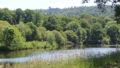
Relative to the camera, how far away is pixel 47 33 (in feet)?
301

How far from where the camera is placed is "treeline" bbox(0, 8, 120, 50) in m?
71.2

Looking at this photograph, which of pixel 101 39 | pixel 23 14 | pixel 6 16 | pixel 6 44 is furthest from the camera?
pixel 23 14

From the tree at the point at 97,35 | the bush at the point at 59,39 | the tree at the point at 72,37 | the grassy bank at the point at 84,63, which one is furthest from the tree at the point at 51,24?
the grassy bank at the point at 84,63

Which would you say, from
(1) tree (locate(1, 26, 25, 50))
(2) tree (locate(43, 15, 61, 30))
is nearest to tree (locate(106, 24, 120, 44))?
(2) tree (locate(43, 15, 61, 30))

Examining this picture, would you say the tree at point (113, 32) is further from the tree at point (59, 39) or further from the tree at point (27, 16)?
the tree at point (27, 16)

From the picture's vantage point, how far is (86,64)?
11617mm

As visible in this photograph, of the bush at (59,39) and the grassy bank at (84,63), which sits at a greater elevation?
the grassy bank at (84,63)

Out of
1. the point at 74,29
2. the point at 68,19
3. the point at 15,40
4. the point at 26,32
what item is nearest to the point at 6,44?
the point at 15,40

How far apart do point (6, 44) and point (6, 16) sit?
5534cm

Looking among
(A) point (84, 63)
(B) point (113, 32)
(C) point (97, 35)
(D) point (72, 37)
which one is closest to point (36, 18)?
(D) point (72, 37)

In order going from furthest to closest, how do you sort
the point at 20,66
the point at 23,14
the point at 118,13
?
the point at 23,14 < the point at 118,13 < the point at 20,66

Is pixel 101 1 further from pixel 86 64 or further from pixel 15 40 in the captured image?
pixel 15 40

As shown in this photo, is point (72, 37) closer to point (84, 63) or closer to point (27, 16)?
point (27, 16)

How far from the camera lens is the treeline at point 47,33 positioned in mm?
71188
